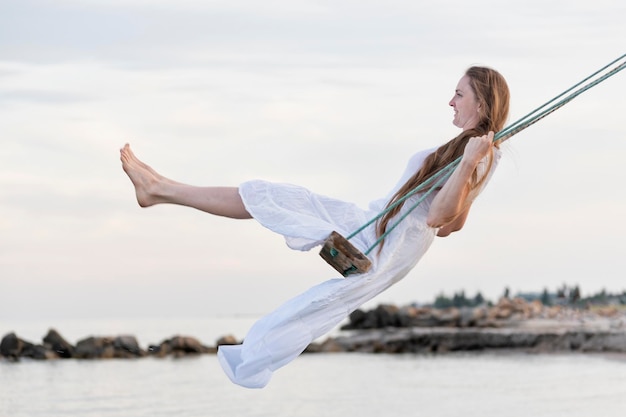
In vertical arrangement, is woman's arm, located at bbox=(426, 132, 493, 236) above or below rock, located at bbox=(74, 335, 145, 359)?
below

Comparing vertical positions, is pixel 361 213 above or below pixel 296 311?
above

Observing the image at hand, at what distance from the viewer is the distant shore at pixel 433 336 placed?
21188 millimetres

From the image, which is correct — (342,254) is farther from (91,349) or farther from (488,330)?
(91,349)

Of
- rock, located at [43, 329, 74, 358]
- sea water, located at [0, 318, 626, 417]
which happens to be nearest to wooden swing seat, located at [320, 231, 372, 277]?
sea water, located at [0, 318, 626, 417]

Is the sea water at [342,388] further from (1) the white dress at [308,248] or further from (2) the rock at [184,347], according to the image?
(1) the white dress at [308,248]

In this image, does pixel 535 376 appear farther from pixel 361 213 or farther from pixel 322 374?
pixel 361 213

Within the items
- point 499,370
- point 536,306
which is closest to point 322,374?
point 499,370

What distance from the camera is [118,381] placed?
19.8 m

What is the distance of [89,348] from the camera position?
74.4ft

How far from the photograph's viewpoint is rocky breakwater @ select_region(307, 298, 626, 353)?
65.3ft

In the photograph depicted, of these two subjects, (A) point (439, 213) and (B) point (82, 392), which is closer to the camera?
(A) point (439, 213)

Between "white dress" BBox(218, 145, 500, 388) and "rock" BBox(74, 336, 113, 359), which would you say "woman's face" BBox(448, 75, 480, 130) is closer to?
"white dress" BBox(218, 145, 500, 388)

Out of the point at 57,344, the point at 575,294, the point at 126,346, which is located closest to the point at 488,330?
the point at 575,294

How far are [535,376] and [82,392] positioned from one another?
7279 millimetres
